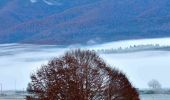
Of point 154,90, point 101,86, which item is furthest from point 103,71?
point 154,90

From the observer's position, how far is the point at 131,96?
34.9m

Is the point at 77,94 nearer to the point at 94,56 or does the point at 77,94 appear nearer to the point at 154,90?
the point at 94,56

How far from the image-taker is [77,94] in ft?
110

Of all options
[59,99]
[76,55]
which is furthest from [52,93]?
[76,55]

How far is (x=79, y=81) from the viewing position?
33750 mm

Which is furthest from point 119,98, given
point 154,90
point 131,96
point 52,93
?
point 154,90

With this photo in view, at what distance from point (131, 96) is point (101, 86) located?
195 cm

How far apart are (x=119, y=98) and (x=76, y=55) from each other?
9.56 feet

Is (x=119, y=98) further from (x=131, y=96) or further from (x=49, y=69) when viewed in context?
(x=49, y=69)

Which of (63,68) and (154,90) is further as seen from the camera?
(154,90)

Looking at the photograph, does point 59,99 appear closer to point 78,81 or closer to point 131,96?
point 78,81

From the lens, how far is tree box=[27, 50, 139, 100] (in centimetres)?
3362

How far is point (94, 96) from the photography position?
33.7 meters

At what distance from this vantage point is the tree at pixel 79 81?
33.6 m
